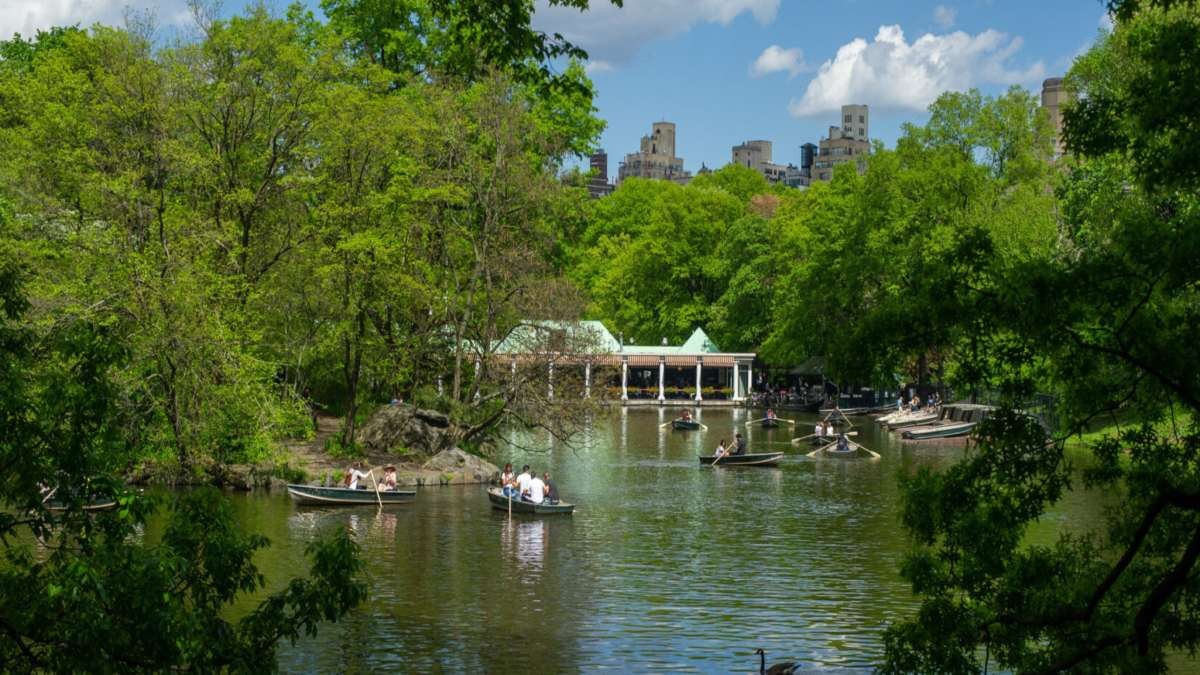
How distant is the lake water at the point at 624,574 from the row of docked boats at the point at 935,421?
16737 millimetres

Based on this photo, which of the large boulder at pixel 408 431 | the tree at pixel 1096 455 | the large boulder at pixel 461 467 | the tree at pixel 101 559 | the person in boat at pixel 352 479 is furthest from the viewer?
the large boulder at pixel 408 431

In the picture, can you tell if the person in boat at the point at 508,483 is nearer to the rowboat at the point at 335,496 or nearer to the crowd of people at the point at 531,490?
the crowd of people at the point at 531,490

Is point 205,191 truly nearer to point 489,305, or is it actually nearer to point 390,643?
point 489,305

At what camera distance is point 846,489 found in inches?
1673

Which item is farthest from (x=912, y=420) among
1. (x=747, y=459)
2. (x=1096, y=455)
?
(x=1096, y=455)

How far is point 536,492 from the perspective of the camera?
35.6m

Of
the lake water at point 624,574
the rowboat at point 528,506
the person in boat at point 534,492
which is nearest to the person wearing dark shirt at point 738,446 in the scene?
the lake water at point 624,574

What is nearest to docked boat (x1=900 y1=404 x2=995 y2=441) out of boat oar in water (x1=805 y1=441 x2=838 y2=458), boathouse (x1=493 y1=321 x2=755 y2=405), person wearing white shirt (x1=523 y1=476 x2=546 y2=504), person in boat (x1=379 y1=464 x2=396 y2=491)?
boat oar in water (x1=805 y1=441 x2=838 y2=458)

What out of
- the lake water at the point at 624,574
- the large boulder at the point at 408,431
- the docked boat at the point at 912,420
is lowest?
the lake water at the point at 624,574

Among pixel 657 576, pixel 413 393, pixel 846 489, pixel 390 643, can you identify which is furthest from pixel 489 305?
pixel 390 643

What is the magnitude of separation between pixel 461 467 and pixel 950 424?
3045 cm

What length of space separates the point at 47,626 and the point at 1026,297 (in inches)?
328

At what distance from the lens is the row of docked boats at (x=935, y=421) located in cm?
6190

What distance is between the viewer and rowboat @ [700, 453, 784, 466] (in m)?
48.4
